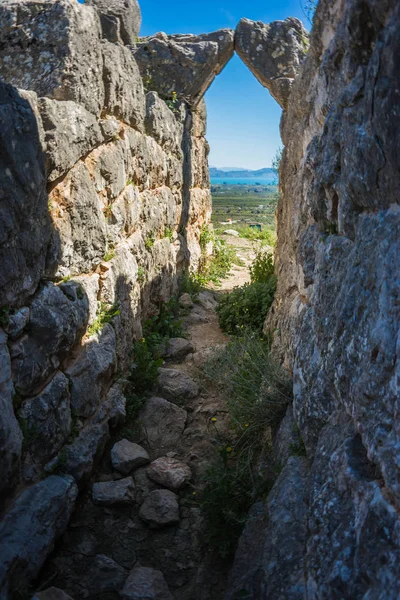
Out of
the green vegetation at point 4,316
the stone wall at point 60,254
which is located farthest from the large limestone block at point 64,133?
the green vegetation at point 4,316

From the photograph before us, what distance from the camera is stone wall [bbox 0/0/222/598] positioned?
3.56 m

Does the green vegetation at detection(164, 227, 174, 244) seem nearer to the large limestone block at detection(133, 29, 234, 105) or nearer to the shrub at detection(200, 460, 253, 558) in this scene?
the large limestone block at detection(133, 29, 234, 105)

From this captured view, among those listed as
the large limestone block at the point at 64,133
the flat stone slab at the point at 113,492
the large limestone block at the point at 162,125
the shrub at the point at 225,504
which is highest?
the large limestone block at the point at 162,125

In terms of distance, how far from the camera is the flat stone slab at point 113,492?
4410mm

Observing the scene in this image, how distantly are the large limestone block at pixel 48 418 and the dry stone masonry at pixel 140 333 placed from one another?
0.02 metres

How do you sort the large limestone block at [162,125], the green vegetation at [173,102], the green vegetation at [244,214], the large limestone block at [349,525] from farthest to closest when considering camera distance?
the green vegetation at [244,214] < the green vegetation at [173,102] < the large limestone block at [162,125] < the large limestone block at [349,525]

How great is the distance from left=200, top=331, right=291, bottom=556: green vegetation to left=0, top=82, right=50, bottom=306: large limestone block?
225 cm

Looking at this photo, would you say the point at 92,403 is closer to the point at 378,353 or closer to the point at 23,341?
the point at 23,341

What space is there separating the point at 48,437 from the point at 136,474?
3.93 ft

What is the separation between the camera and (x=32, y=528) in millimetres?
3555

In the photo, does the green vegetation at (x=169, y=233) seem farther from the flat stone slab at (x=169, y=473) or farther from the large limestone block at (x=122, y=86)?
the flat stone slab at (x=169, y=473)

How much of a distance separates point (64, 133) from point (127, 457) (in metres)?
3.17

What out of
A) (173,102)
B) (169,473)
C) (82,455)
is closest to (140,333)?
(169,473)

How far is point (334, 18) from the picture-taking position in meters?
3.96
